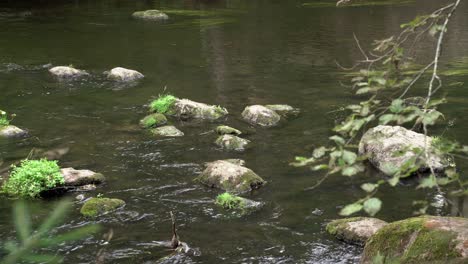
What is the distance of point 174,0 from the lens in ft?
124

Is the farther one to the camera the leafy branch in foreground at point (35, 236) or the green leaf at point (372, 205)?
the green leaf at point (372, 205)

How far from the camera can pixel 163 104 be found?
1411cm

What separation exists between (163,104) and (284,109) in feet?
9.65

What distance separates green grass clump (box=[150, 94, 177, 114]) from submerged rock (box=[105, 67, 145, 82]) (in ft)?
10.3

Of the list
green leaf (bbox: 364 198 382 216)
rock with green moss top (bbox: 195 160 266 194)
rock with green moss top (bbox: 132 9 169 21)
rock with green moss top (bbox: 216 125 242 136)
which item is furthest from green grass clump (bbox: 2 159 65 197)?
rock with green moss top (bbox: 132 9 169 21)

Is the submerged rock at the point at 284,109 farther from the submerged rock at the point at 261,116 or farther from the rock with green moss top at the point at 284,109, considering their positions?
the submerged rock at the point at 261,116

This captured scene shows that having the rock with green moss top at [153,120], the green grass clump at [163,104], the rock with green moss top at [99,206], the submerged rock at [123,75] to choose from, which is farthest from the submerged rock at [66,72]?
the rock with green moss top at [99,206]

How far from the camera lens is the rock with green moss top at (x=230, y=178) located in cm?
955

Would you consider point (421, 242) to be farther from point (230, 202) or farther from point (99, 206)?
point (99, 206)

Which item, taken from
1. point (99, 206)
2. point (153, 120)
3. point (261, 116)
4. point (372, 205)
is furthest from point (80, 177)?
point (372, 205)

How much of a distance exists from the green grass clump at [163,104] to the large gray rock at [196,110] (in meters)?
0.12

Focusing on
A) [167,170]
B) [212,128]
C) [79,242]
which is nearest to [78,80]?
[212,128]

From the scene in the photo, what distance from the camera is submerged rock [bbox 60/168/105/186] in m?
9.59

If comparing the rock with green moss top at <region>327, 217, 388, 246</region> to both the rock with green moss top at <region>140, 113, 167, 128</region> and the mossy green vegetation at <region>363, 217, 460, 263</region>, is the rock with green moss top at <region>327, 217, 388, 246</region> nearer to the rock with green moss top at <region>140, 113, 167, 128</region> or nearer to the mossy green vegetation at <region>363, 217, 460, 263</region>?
the mossy green vegetation at <region>363, 217, 460, 263</region>
